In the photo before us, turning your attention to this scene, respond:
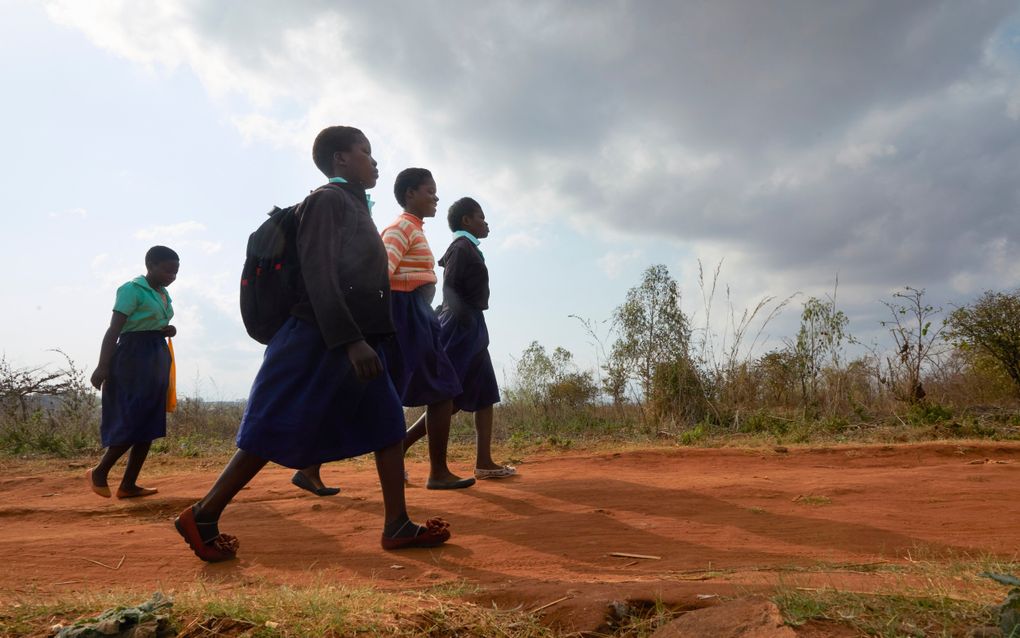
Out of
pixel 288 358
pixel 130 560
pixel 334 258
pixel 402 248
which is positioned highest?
pixel 402 248

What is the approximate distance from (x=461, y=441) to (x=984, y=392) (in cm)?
650

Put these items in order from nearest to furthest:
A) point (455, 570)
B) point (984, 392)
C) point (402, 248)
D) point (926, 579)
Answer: point (926, 579) → point (455, 570) → point (402, 248) → point (984, 392)

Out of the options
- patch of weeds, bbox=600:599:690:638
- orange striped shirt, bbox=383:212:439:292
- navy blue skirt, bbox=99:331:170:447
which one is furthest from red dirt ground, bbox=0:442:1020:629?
orange striped shirt, bbox=383:212:439:292

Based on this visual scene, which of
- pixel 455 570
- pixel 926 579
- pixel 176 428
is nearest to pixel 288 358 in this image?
pixel 455 570

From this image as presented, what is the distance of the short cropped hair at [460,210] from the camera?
4996mm

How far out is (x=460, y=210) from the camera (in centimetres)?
500

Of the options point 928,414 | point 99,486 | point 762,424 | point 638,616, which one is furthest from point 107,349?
point 928,414

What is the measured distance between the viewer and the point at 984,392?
8625 millimetres

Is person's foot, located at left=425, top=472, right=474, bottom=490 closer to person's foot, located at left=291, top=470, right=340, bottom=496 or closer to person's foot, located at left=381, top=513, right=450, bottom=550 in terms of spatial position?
person's foot, located at left=291, top=470, right=340, bottom=496

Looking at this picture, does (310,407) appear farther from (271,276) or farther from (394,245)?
(394,245)

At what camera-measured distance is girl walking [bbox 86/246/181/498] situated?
492 centimetres

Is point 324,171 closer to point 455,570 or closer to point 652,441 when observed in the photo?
point 455,570

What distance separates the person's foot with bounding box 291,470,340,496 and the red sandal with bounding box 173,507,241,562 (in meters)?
1.45

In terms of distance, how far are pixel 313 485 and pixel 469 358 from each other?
1.33 meters
